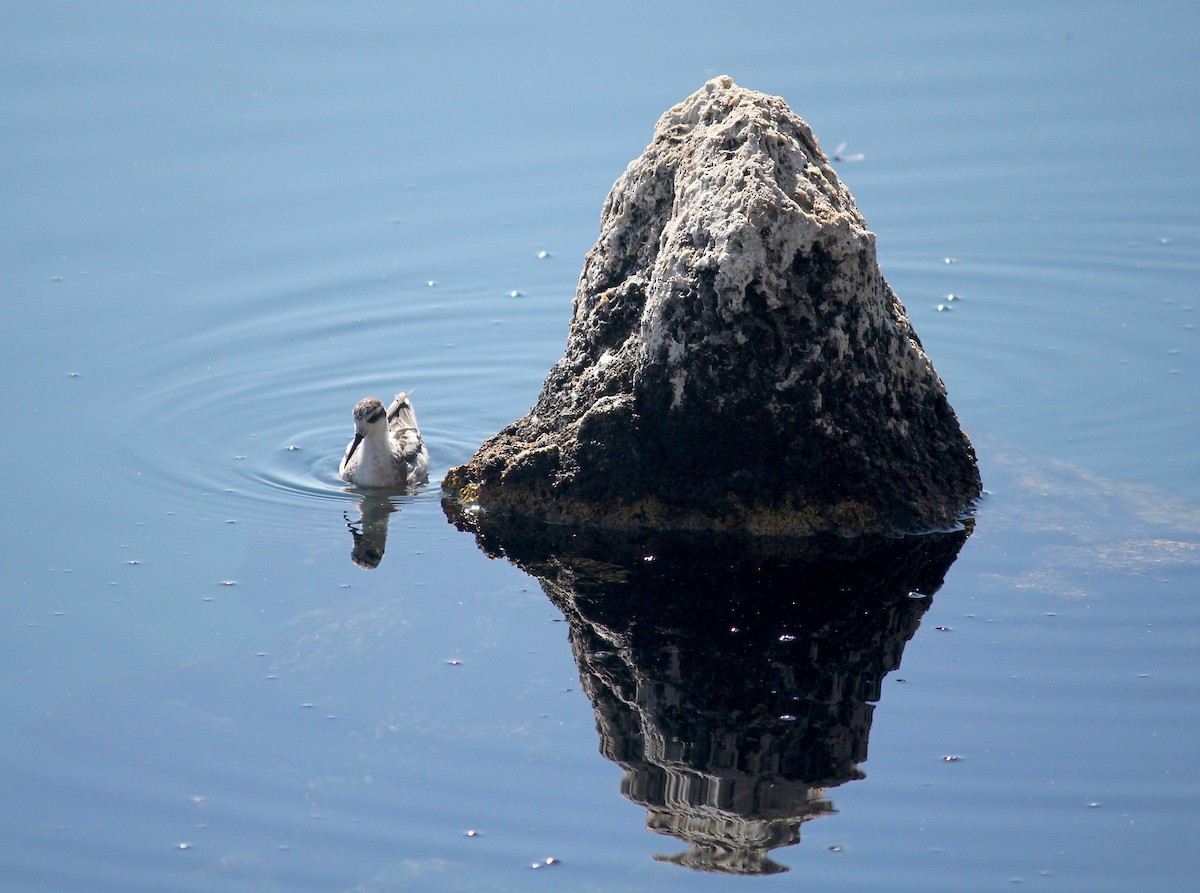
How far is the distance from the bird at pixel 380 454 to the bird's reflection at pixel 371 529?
160 millimetres

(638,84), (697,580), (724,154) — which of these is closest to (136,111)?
(638,84)

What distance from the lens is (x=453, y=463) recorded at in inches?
491

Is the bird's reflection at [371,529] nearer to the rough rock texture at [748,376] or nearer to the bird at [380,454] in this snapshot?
the bird at [380,454]

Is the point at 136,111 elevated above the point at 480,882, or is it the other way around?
the point at 136,111

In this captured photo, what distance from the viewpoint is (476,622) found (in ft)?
31.4

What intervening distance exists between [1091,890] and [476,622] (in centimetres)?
390

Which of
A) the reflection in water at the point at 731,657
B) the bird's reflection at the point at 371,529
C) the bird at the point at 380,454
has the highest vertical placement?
the bird at the point at 380,454

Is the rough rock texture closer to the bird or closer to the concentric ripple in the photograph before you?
the bird

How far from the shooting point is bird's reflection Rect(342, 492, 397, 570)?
1062 cm

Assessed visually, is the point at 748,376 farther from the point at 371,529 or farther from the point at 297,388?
the point at 297,388

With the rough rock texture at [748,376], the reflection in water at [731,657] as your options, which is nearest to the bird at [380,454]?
the reflection in water at [731,657]

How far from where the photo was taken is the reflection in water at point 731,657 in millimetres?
7770

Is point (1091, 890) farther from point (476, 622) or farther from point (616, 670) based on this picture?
point (476, 622)

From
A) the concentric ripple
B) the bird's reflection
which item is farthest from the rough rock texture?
the concentric ripple
